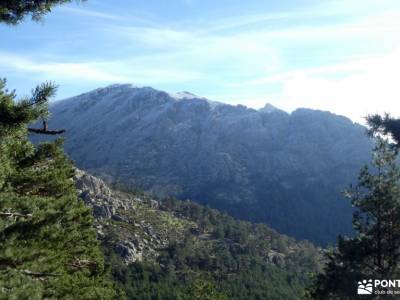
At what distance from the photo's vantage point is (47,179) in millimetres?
25234

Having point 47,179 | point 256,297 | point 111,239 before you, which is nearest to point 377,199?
point 47,179

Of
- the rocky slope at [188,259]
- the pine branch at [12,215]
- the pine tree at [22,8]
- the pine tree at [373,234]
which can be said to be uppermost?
the pine tree at [22,8]

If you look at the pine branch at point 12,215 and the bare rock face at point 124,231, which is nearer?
the pine branch at point 12,215

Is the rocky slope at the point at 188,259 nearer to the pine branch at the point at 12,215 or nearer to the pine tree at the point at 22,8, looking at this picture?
the pine branch at the point at 12,215

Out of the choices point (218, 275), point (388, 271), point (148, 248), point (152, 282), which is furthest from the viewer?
point (148, 248)

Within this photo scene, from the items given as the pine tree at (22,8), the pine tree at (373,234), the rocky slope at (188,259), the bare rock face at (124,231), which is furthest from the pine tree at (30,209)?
the bare rock face at (124,231)

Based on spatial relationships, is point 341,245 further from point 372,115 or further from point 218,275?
point 218,275

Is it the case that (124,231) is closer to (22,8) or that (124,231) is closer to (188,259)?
(188,259)

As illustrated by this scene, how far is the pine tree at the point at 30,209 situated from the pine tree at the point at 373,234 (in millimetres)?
15681

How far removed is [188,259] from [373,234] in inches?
5665

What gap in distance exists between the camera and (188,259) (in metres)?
168

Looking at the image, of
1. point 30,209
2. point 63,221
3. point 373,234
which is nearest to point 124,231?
point 373,234

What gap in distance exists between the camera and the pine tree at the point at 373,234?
27.5 metres

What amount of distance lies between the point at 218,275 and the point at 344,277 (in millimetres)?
134209
